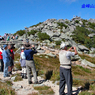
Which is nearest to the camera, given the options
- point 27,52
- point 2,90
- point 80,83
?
point 2,90

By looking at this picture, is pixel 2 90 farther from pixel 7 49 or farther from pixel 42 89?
pixel 7 49

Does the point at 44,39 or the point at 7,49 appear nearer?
the point at 7,49

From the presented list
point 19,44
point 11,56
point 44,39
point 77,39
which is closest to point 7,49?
point 11,56

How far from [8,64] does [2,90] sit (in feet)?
8.32

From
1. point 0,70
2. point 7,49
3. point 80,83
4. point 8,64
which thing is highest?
point 7,49

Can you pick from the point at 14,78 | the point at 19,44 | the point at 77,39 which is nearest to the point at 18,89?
the point at 14,78

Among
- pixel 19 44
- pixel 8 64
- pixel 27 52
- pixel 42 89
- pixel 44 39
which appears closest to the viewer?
pixel 42 89

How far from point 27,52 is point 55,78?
2.52 m

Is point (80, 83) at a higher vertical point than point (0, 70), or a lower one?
lower

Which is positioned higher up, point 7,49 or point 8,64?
point 7,49

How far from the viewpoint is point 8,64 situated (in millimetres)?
6703

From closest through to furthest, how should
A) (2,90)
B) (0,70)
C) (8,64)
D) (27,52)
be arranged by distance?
1. (2,90)
2. (27,52)
3. (8,64)
4. (0,70)

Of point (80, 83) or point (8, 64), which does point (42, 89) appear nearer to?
point (80, 83)

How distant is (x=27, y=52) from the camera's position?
5.12 metres
